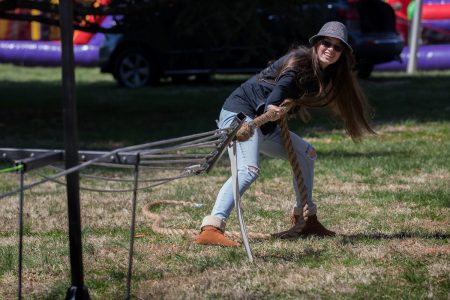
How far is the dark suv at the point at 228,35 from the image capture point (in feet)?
42.6

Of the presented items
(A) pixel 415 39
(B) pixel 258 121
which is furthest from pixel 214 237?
(A) pixel 415 39

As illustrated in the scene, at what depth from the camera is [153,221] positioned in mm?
7207

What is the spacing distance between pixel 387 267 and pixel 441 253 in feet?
1.62

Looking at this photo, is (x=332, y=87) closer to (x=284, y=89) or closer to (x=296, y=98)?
(x=296, y=98)

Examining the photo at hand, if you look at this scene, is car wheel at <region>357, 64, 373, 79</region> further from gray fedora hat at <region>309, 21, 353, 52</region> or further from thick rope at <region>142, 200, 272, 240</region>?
gray fedora hat at <region>309, 21, 353, 52</region>

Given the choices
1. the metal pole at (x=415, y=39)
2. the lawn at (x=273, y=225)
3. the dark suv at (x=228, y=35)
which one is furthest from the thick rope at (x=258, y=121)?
the metal pole at (x=415, y=39)

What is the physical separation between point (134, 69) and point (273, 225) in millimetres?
13713

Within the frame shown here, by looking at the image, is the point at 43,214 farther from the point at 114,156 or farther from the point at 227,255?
the point at 114,156

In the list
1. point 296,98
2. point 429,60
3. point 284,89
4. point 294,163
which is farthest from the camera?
point 429,60

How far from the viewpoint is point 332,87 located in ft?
20.0

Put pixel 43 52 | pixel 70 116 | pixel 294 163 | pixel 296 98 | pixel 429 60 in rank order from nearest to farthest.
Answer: pixel 70 116 → pixel 296 98 → pixel 294 163 → pixel 429 60 → pixel 43 52

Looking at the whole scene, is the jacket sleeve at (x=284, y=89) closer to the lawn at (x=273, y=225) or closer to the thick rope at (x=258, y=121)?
the thick rope at (x=258, y=121)

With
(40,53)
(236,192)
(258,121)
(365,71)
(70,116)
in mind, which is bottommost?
(40,53)

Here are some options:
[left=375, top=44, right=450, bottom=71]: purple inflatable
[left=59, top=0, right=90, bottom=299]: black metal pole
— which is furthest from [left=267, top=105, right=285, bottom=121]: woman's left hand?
[left=375, top=44, right=450, bottom=71]: purple inflatable
